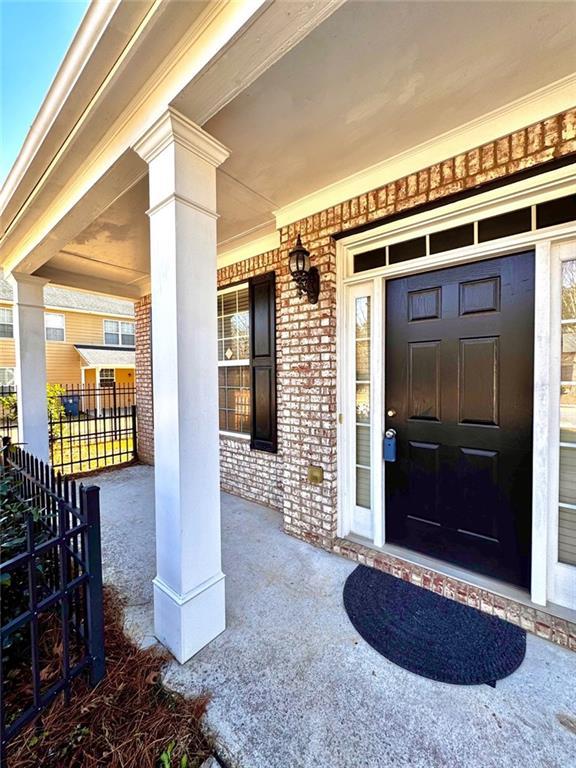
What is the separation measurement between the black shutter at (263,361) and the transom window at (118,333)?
12452mm

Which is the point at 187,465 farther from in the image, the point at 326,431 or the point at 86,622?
the point at 326,431

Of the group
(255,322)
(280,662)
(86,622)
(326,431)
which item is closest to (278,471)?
(326,431)

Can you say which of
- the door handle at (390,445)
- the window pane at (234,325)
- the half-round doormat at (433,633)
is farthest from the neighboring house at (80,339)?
the half-round doormat at (433,633)

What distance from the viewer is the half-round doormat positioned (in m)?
1.62

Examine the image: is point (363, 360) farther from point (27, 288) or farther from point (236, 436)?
point (27, 288)

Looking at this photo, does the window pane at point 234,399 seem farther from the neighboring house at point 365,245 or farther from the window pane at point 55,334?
the window pane at point 55,334

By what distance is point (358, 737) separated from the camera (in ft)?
4.28

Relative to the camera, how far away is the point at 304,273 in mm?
2602

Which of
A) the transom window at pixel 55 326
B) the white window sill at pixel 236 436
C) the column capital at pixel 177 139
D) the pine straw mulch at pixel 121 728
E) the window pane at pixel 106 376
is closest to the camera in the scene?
the pine straw mulch at pixel 121 728

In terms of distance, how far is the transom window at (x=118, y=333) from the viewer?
13.7 metres

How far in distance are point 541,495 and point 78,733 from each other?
2557 millimetres

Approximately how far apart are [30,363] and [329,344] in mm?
4009

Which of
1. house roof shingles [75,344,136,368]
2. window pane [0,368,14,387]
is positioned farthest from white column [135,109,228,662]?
window pane [0,368,14,387]

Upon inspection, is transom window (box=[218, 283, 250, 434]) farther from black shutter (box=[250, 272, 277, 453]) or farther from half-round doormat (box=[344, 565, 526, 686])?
half-round doormat (box=[344, 565, 526, 686])
